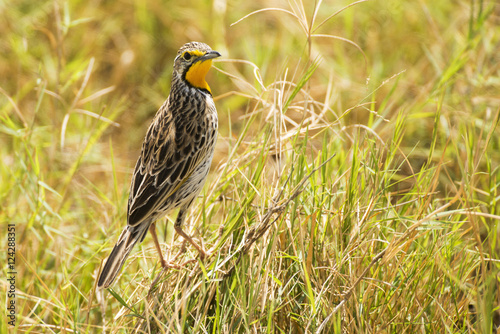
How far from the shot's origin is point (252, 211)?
13.1 ft

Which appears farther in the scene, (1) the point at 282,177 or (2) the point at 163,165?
(2) the point at 163,165

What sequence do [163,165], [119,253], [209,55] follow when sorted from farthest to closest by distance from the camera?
[209,55]
[163,165]
[119,253]

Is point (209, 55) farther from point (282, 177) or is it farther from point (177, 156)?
point (282, 177)

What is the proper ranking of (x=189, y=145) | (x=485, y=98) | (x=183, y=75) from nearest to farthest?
(x=189, y=145)
(x=183, y=75)
(x=485, y=98)

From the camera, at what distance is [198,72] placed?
482cm

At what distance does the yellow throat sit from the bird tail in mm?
1241

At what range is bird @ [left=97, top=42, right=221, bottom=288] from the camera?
433 cm

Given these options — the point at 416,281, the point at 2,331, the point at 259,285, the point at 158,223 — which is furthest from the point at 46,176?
the point at 416,281

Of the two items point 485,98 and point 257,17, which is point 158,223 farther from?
point 257,17

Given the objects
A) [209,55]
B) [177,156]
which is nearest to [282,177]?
[177,156]

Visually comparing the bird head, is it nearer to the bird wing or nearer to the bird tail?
the bird wing

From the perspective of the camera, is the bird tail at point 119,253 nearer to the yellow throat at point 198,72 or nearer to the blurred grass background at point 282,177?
the blurred grass background at point 282,177

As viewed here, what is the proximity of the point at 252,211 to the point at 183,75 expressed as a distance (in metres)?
1.46

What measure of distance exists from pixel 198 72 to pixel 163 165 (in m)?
0.83
